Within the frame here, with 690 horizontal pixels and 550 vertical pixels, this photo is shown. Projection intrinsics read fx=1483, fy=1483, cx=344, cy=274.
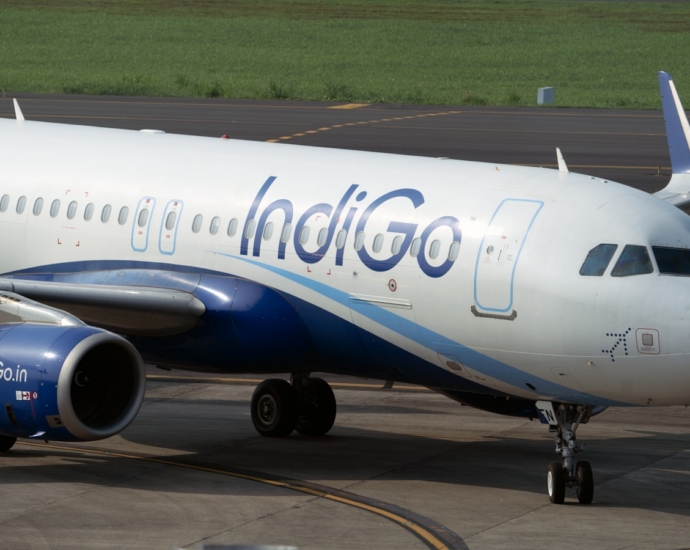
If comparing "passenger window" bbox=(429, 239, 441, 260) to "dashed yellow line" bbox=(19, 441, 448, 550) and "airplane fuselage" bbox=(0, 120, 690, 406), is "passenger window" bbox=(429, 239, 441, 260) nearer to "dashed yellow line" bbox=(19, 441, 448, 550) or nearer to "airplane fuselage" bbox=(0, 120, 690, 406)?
"airplane fuselage" bbox=(0, 120, 690, 406)

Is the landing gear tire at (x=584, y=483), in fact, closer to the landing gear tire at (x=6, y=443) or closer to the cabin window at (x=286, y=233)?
the cabin window at (x=286, y=233)

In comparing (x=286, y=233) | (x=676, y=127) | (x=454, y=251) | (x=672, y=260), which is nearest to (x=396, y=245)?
(x=454, y=251)

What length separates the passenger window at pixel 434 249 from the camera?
18.9 meters

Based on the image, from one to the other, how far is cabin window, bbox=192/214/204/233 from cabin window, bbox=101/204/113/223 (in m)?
1.54

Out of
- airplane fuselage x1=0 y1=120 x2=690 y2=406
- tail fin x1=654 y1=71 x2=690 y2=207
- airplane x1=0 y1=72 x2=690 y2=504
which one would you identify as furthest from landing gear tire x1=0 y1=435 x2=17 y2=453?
tail fin x1=654 y1=71 x2=690 y2=207

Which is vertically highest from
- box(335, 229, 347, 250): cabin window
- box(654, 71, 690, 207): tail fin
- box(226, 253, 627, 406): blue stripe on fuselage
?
box(654, 71, 690, 207): tail fin

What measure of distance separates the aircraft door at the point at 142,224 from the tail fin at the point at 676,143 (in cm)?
894

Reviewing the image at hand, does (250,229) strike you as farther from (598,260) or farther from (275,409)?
(598,260)

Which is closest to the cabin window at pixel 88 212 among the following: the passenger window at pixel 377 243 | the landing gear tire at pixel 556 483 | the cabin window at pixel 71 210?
the cabin window at pixel 71 210

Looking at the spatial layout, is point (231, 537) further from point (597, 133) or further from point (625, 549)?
point (597, 133)

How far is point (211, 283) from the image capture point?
20688mm

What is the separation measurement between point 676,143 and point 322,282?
29.9ft

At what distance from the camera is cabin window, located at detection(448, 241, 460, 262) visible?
1870cm

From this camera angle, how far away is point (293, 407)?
2308 centimetres
